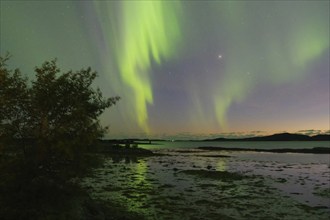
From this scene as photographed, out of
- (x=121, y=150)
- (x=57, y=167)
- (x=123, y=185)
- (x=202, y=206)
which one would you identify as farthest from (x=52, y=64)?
(x=121, y=150)

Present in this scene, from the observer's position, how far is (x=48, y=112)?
1566 centimetres

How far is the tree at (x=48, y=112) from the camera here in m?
14.8

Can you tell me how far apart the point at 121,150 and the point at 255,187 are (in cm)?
6105

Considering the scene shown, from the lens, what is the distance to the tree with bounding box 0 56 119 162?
584 inches

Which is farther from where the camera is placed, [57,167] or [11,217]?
[57,167]

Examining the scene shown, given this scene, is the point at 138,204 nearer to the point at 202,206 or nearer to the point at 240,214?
the point at 202,206

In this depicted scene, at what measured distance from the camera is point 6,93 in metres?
14.9

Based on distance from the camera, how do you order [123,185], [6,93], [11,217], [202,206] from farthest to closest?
1. [123,185]
2. [202,206]
3. [6,93]
4. [11,217]

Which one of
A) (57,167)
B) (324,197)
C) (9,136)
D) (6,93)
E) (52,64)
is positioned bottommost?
(324,197)

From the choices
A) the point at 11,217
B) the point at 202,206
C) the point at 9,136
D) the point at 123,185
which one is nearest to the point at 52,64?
the point at 9,136

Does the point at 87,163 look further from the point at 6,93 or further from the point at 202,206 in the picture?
the point at 202,206

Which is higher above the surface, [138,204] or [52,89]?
[52,89]

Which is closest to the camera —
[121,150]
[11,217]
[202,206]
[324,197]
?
[11,217]

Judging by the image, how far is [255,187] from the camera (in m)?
31.9
